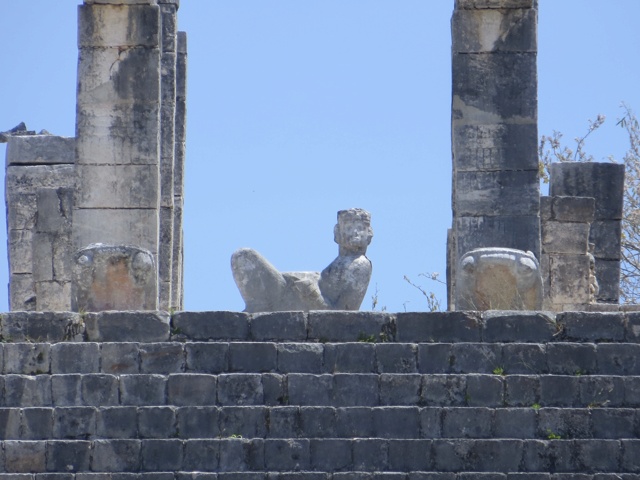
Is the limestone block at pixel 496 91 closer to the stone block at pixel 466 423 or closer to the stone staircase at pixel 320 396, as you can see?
the stone staircase at pixel 320 396

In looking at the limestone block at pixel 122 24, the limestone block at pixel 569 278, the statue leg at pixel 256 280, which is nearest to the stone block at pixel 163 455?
the statue leg at pixel 256 280

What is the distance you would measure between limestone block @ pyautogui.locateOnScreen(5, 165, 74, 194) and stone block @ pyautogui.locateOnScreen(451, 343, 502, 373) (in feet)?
32.2

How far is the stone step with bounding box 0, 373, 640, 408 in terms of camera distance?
1496 centimetres

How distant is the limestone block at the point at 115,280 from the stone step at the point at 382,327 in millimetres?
1149

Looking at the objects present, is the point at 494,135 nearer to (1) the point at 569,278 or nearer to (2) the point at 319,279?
(2) the point at 319,279

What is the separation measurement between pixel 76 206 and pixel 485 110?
4030mm

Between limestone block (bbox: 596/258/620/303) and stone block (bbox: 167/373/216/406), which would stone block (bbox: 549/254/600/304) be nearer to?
limestone block (bbox: 596/258/620/303)

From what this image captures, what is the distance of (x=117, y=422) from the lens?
14.9 m

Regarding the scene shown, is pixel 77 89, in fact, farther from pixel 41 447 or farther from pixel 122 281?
pixel 41 447

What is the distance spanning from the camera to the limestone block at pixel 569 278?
2314 cm

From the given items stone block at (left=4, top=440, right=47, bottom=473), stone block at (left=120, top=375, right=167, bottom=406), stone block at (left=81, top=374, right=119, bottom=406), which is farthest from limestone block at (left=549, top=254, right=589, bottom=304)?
stone block at (left=4, top=440, right=47, bottom=473)

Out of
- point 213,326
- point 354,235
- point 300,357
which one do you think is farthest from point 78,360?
point 354,235

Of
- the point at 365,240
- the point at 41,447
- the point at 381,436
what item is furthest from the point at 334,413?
the point at 365,240

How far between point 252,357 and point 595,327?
258 cm
